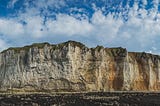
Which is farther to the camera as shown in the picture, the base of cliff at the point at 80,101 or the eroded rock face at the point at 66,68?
the eroded rock face at the point at 66,68

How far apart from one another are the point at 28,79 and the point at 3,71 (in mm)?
9506

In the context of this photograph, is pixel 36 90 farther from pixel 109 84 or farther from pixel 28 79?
pixel 109 84

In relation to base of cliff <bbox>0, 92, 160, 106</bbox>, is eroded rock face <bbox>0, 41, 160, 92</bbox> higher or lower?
higher

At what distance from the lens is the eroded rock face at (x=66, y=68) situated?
9312 centimetres

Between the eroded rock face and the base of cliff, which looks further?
the eroded rock face

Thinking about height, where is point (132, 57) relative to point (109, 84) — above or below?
above

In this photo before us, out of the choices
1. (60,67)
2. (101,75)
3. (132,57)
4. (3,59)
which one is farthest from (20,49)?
(132,57)

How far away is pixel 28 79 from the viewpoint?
9406 centimetres

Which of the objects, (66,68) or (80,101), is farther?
(66,68)

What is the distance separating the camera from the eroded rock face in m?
93.1

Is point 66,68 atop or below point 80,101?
atop

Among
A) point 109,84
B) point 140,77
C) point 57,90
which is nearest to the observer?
point 57,90

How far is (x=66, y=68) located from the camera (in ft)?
306

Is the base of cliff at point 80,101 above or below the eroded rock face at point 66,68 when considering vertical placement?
below
